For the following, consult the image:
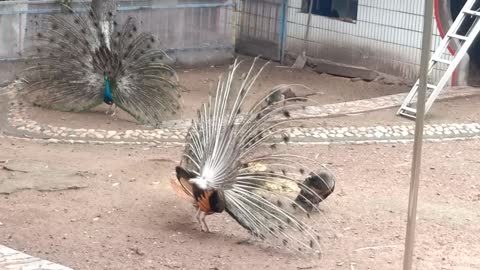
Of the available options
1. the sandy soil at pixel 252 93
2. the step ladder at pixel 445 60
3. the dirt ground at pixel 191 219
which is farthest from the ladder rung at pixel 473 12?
the dirt ground at pixel 191 219

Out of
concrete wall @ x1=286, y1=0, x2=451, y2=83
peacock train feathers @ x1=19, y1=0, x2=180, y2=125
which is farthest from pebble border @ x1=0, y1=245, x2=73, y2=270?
concrete wall @ x1=286, y1=0, x2=451, y2=83

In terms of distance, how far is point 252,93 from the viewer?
10.5 m

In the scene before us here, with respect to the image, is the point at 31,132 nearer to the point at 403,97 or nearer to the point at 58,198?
the point at 58,198

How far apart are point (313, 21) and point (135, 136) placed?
530cm

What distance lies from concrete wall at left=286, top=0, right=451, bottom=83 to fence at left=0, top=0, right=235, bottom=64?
108cm

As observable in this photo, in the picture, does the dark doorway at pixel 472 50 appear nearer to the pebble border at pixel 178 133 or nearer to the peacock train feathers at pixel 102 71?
the pebble border at pixel 178 133

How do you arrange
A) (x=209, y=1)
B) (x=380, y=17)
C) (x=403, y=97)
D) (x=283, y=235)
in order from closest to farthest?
(x=283, y=235)
(x=403, y=97)
(x=380, y=17)
(x=209, y=1)

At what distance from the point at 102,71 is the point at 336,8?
4890 millimetres

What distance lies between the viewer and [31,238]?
232 inches

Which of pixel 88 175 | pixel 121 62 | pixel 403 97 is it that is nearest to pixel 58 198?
pixel 88 175

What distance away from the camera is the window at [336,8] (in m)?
13.1

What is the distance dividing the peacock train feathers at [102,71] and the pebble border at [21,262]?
4.22m

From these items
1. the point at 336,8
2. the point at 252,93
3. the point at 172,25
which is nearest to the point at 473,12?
the point at 252,93

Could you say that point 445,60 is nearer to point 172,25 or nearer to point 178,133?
point 178,133
